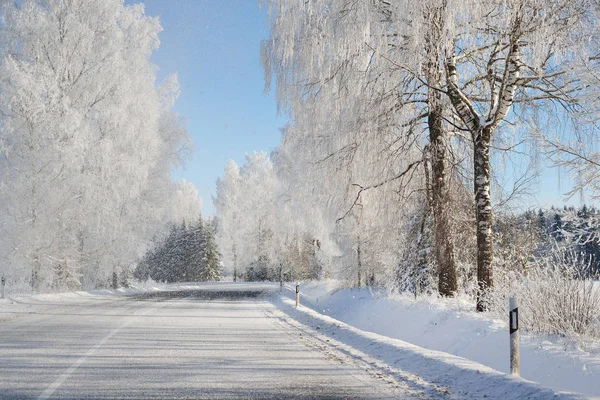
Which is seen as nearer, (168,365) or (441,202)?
(168,365)

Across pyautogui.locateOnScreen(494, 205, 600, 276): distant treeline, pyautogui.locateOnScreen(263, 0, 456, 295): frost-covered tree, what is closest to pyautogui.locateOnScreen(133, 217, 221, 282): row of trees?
pyautogui.locateOnScreen(494, 205, 600, 276): distant treeline

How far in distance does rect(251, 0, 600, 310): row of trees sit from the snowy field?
171 cm

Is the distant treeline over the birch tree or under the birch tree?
under

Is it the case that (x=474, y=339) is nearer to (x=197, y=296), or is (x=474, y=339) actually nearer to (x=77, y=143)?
(x=77, y=143)

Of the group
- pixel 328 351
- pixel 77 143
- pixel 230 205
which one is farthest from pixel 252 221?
pixel 328 351

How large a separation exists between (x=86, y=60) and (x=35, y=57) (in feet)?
7.32

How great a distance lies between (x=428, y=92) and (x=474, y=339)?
5248 mm

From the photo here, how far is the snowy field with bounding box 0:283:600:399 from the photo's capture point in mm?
5199

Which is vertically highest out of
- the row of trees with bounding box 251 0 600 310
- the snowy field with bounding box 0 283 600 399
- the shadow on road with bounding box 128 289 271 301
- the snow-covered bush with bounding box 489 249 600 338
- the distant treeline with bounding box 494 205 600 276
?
the row of trees with bounding box 251 0 600 310

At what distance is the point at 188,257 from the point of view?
64.2 metres

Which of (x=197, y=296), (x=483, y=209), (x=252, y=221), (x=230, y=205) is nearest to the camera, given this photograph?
(x=483, y=209)

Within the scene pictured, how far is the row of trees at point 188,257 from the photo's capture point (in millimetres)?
63250

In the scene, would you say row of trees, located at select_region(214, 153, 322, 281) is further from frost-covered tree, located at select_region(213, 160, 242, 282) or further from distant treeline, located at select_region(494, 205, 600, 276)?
distant treeline, located at select_region(494, 205, 600, 276)

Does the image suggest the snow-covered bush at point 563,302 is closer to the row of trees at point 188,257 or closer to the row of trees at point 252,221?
the row of trees at point 252,221
